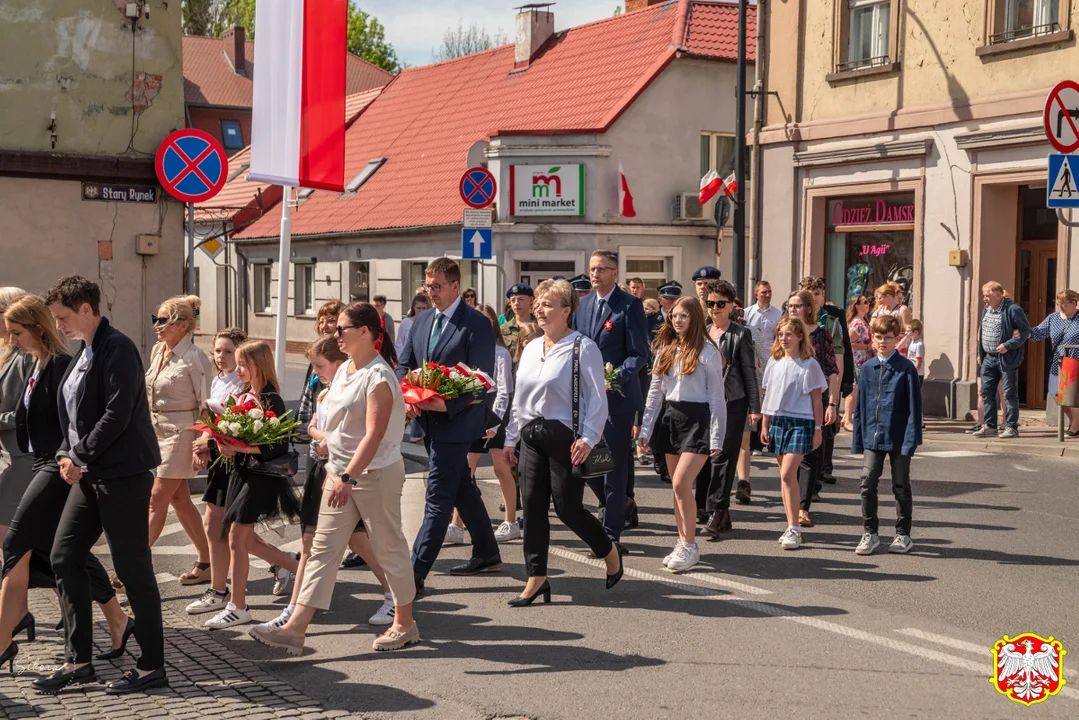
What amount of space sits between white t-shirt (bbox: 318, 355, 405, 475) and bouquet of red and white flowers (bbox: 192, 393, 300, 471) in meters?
0.77

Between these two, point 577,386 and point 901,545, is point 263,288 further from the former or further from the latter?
point 577,386

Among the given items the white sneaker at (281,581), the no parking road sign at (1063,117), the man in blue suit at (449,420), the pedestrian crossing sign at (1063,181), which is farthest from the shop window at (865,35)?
the white sneaker at (281,581)

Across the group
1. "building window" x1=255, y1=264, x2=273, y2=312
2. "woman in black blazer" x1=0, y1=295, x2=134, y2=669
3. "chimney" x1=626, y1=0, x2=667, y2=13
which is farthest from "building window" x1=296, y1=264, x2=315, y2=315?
"woman in black blazer" x1=0, y1=295, x2=134, y2=669

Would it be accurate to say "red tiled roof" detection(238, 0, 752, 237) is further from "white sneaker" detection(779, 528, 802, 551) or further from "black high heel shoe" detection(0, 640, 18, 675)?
"black high heel shoe" detection(0, 640, 18, 675)

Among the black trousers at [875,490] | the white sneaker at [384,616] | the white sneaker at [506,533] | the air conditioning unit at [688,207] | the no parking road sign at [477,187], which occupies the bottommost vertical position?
the white sneaker at [384,616]

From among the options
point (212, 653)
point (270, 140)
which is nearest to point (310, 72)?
point (270, 140)

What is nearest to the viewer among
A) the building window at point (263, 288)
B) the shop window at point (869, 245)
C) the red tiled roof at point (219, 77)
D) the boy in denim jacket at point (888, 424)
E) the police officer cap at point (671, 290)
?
the boy in denim jacket at point (888, 424)

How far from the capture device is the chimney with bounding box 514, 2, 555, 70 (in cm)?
3600

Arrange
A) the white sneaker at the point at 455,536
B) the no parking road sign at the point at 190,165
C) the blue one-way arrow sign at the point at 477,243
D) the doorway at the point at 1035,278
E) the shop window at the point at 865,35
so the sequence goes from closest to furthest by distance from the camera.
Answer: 1. the white sneaker at the point at 455,536
2. the no parking road sign at the point at 190,165
3. the doorway at the point at 1035,278
4. the blue one-way arrow sign at the point at 477,243
5. the shop window at the point at 865,35

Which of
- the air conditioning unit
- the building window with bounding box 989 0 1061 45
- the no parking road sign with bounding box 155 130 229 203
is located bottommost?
the no parking road sign with bounding box 155 130 229 203

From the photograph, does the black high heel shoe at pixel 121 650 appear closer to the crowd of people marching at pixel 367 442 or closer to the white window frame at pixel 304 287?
the crowd of people marching at pixel 367 442

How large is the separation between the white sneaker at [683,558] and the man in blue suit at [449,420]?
1.14 m

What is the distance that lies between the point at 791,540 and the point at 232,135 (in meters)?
51.1

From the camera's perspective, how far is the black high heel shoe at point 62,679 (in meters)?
6.01
